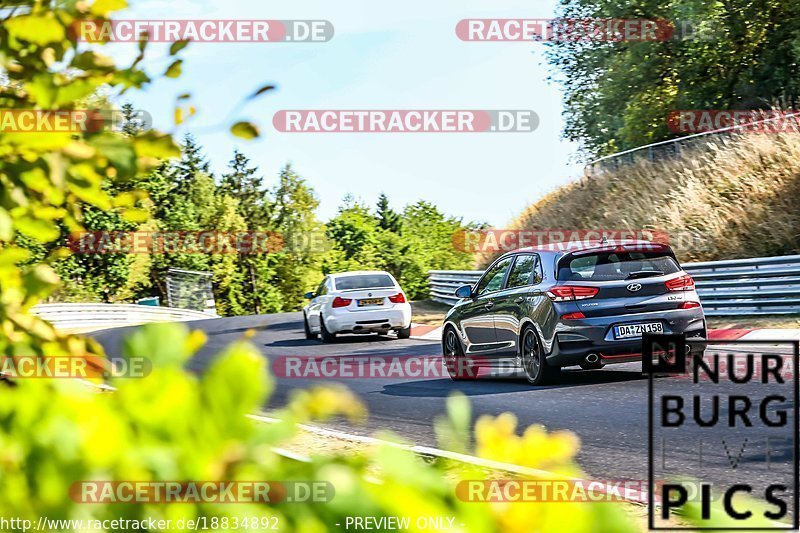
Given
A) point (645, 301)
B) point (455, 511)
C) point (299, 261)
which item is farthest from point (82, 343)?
point (299, 261)

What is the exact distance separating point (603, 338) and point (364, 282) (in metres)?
11.7

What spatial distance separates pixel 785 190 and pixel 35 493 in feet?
81.1

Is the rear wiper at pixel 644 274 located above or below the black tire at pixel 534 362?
above

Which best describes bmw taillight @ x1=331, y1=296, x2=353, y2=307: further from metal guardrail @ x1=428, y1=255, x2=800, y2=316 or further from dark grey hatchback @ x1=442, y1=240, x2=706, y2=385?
dark grey hatchback @ x1=442, y1=240, x2=706, y2=385

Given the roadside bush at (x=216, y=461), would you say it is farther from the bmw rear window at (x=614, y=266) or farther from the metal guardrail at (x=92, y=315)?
the metal guardrail at (x=92, y=315)

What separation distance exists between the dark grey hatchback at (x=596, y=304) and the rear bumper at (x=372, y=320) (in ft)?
30.6

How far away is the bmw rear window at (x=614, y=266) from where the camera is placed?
12305 mm

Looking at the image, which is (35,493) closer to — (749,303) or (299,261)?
(749,303)

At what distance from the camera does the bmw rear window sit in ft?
40.4
